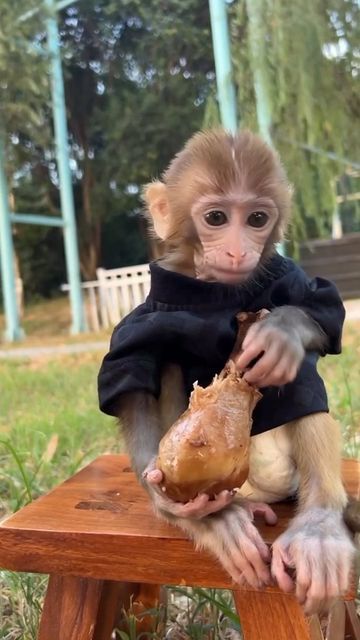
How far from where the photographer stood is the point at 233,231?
724 millimetres

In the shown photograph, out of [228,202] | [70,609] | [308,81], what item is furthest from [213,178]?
[308,81]

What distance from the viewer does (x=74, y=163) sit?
3484mm

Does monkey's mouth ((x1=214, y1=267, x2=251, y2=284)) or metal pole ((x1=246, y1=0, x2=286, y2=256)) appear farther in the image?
metal pole ((x1=246, y1=0, x2=286, y2=256))

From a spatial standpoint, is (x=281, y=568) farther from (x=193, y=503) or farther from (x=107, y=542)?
(x=107, y=542)

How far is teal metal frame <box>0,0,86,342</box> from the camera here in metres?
3.03

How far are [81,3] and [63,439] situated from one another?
2.04 metres

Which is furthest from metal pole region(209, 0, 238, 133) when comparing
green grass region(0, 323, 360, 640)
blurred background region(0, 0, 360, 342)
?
green grass region(0, 323, 360, 640)

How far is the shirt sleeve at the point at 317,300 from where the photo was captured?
0.76m

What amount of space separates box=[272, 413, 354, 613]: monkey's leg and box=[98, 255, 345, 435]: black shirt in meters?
0.03

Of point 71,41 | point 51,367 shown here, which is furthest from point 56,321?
point 71,41

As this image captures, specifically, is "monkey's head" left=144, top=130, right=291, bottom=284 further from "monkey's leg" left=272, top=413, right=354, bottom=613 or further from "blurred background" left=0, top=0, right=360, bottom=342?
"blurred background" left=0, top=0, right=360, bottom=342

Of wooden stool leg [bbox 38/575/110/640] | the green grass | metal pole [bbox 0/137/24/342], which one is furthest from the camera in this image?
metal pole [bbox 0/137/24/342]

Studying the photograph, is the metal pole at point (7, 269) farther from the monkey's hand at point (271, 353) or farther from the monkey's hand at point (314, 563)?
the monkey's hand at point (314, 563)

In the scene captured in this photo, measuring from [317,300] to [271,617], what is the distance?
0.32m
